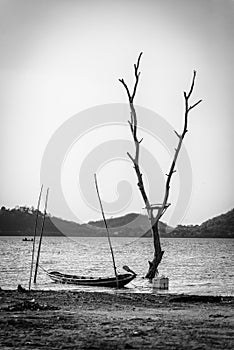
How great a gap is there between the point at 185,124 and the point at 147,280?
119 inches

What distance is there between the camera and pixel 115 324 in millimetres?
5105

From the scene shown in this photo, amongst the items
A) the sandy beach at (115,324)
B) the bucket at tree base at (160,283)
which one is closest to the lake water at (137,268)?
the bucket at tree base at (160,283)

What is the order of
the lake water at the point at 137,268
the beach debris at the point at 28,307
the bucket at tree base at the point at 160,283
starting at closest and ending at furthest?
the beach debris at the point at 28,307, the bucket at tree base at the point at 160,283, the lake water at the point at 137,268

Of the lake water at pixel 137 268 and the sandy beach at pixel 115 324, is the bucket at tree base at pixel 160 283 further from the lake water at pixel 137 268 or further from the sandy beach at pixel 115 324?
the sandy beach at pixel 115 324

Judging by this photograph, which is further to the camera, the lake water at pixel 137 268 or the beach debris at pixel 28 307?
the lake water at pixel 137 268

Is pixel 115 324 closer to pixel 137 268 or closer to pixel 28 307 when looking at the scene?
pixel 28 307

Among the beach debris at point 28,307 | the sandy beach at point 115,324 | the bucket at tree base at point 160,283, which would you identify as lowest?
the sandy beach at point 115,324

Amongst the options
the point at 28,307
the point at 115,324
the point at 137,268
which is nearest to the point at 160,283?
the point at 28,307

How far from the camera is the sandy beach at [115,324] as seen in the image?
420cm

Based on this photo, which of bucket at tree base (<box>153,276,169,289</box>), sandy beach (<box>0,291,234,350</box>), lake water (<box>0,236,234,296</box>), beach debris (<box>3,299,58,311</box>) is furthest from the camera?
lake water (<box>0,236,234,296</box>)

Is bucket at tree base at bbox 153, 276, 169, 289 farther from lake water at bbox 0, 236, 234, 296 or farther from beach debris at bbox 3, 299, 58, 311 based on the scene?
beach debris at bbox 3, 299, 58, 311

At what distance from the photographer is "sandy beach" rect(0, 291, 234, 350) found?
13.8ft

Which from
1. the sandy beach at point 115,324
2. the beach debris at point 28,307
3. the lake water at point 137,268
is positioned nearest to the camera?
the sandy beach at point 115,324

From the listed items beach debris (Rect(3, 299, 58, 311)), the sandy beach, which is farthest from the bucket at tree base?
beach debris (Rect(3, 299, 58, 311))
